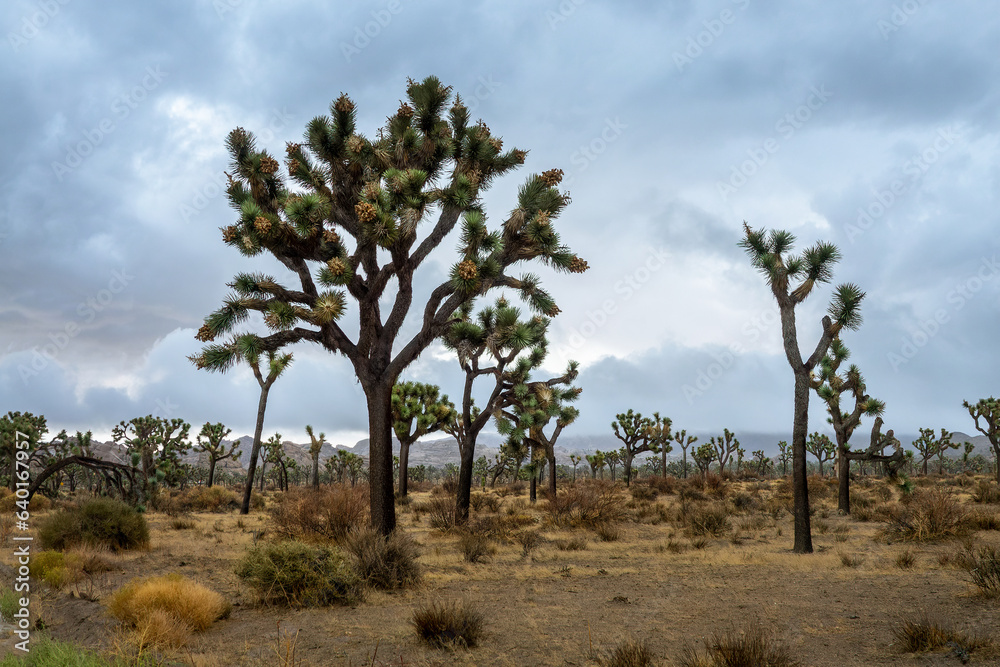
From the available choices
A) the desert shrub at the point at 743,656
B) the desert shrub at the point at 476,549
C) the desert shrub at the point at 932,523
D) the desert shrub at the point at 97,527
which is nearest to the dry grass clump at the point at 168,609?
Result: the desert shrub at the point at 743,656

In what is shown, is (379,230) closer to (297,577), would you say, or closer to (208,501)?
(297,577)

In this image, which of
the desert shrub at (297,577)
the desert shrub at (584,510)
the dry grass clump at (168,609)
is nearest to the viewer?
the dry grass clump at (168,609)

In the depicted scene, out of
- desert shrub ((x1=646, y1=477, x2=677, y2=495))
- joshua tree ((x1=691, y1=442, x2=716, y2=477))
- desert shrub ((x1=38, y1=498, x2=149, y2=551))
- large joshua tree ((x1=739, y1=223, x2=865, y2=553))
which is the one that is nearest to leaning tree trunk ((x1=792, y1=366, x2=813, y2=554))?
large joshua tree ((x1=739, y1=223, x2=865, y2=553))

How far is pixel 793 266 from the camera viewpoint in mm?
14688

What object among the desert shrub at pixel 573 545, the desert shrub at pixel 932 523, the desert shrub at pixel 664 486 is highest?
the desert shrub at pixel 932 523

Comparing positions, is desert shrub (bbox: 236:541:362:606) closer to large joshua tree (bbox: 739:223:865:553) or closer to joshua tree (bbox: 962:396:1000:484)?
large joshua tree (bbox: 739:223:865:553)

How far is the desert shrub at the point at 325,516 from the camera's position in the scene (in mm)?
13625

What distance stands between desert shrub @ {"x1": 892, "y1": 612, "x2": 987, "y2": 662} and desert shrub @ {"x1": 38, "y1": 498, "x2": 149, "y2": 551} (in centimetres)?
1585

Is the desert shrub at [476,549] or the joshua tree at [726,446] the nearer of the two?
the desert shrub at [476,549]

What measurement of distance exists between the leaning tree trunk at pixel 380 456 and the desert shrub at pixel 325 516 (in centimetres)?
87

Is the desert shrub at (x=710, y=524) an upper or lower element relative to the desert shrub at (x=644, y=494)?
upper

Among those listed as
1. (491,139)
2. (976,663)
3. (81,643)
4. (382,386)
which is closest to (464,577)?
(382,386)

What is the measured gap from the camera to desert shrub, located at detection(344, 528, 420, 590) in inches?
403

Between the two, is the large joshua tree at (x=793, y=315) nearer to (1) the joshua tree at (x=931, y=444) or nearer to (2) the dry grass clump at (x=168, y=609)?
(2) the dry grass clump at (x=168, y=609)
